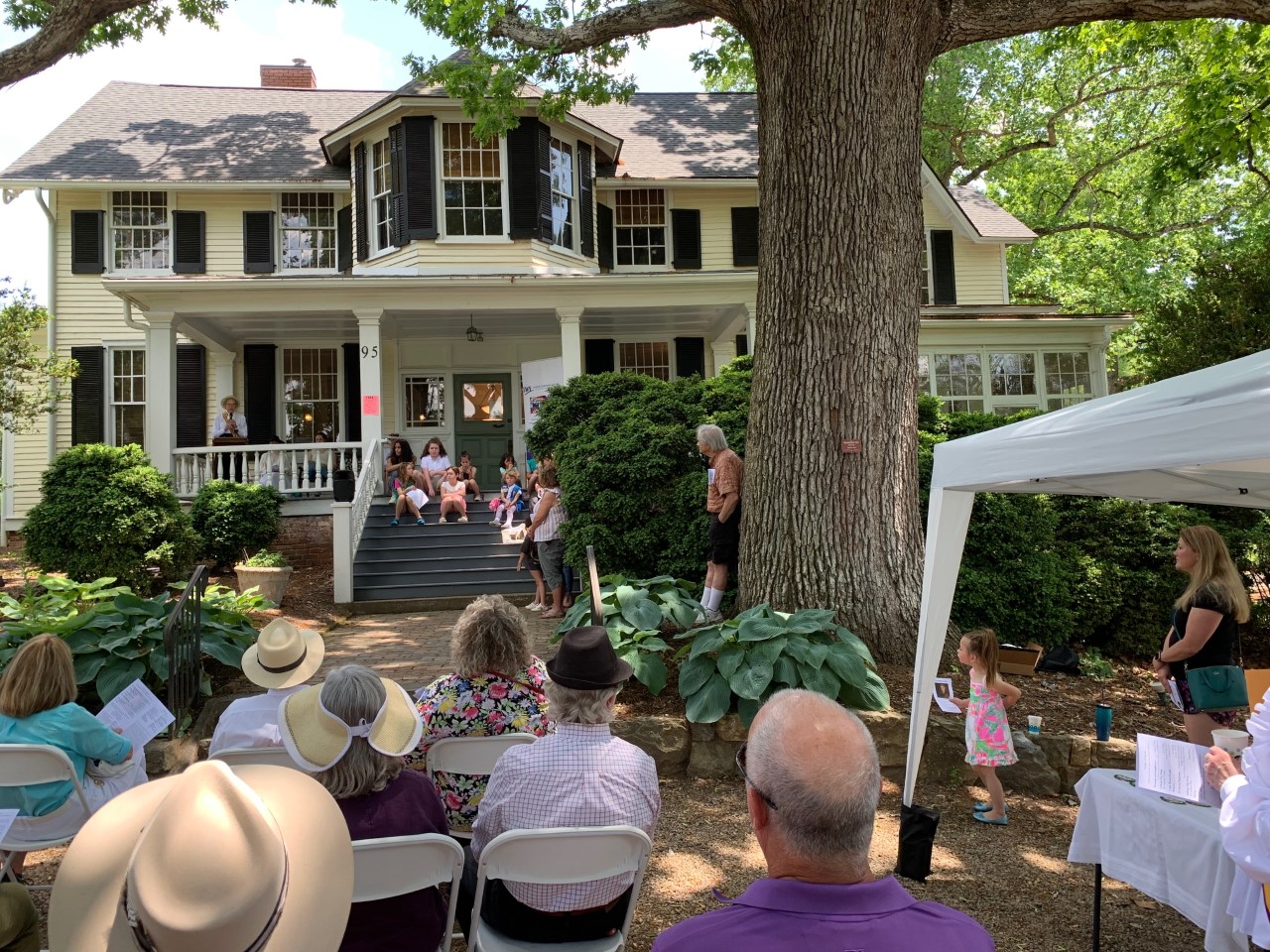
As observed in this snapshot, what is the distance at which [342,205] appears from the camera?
1631cm

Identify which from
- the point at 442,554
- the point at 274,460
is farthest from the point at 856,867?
the point at 274,460

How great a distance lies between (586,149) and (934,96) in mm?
11379

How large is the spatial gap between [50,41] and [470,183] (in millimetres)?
7084

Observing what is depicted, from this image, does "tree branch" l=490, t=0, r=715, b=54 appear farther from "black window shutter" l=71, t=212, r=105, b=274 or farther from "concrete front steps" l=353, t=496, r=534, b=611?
"black window shutter" l=71, t=212, r=105, b=274

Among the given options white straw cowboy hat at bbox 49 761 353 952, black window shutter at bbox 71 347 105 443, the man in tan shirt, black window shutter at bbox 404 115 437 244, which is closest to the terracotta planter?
the man in tan shirt

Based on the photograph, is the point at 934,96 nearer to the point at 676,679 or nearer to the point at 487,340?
the point at 487,340

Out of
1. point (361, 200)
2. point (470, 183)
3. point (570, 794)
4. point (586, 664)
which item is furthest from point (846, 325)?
point (361, 200)

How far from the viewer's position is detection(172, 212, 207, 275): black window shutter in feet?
52.4

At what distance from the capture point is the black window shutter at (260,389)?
628 inches

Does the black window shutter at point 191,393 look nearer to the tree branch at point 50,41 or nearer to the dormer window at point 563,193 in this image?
the dormer window at point 563,193

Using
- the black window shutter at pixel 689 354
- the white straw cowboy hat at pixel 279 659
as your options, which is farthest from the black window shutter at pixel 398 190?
the white straw cowboy hat at pixel 279 659

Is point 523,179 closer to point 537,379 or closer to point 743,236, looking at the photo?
point 537,379

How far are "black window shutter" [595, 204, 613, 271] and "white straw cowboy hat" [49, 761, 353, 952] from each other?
15970 millimetres

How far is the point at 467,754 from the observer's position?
3246 millimetres
